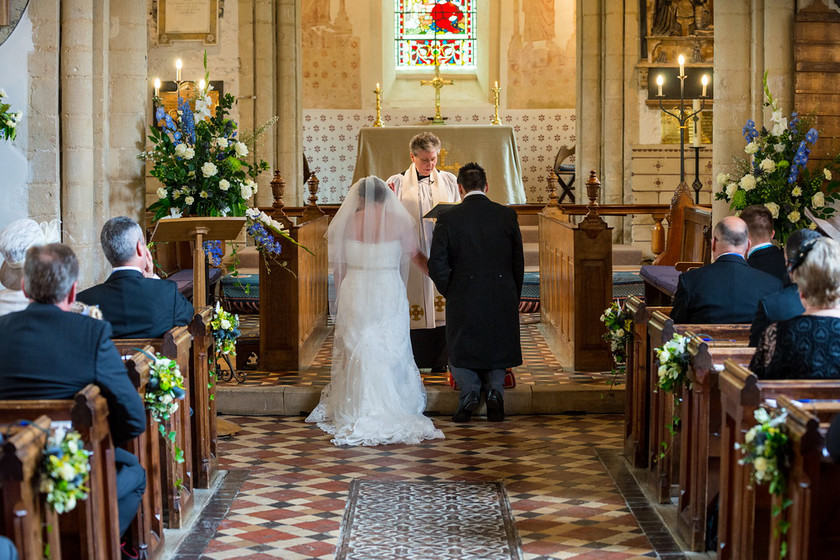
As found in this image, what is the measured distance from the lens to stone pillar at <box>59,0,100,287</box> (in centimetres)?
744

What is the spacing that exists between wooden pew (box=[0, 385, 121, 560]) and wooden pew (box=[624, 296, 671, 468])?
3.03 meters

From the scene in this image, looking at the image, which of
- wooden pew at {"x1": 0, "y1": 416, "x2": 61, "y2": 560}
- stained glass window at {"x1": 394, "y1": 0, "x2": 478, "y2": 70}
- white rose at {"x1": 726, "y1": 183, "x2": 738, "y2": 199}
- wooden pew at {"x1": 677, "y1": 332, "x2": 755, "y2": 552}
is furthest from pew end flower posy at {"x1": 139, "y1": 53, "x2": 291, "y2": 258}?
stained glass window at {"x1": 394, "y1": 0, "x2": 478, "y2": 70}

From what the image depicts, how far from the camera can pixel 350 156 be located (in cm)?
1772

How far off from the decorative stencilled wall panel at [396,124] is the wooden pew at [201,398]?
11.7 m

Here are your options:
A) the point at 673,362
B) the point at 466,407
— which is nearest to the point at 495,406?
the point at 466,407

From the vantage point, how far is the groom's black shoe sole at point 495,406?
24.2 ft

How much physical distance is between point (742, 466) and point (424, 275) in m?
4.60

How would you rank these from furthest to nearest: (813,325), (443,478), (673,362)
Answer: (443,478), (673,362), (813,325)

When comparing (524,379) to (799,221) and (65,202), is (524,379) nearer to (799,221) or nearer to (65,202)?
(799,221)

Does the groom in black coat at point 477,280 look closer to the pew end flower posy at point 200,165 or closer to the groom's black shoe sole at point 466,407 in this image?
the groom's black shoe sole at point 466,407

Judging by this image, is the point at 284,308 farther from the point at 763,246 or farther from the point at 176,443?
the point at 763,246

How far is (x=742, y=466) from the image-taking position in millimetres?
4137

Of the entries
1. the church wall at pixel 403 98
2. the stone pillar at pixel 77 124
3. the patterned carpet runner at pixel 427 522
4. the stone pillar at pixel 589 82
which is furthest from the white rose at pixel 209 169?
the church wall at pixel 403 98

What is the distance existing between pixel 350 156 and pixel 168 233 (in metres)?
11.5
